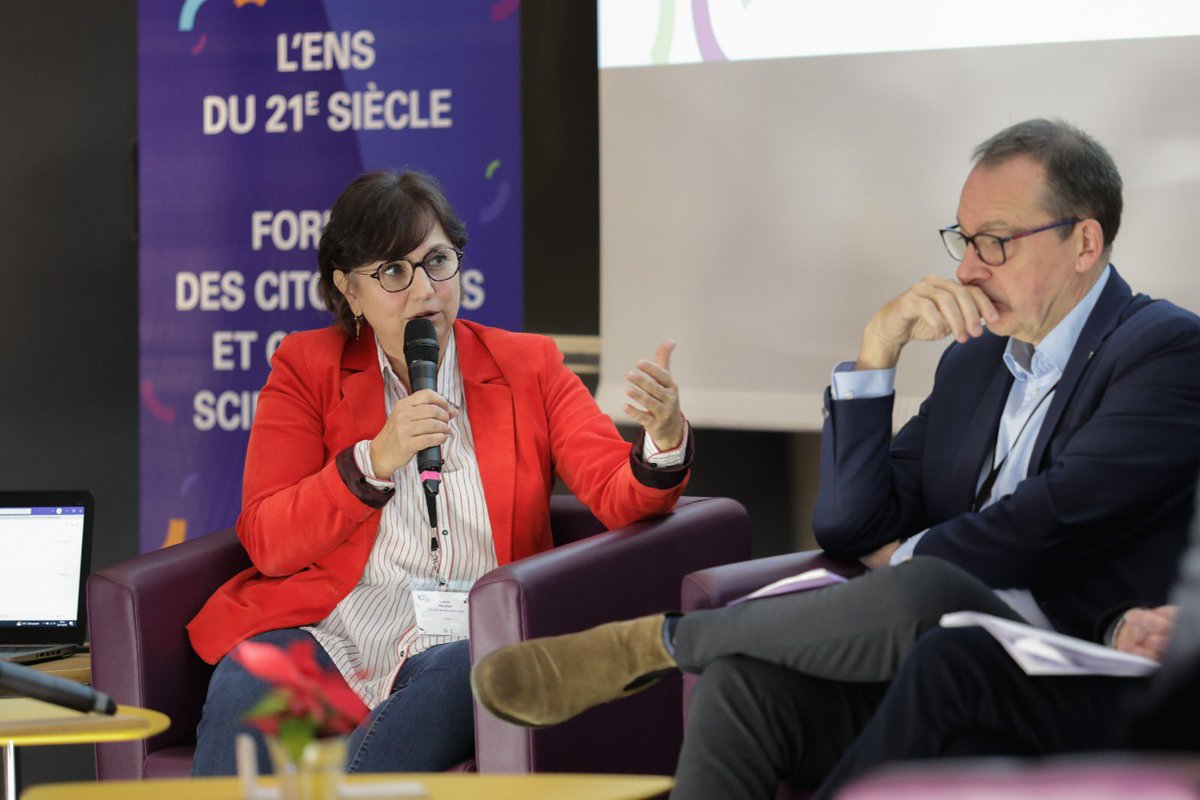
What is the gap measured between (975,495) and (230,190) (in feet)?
7.47

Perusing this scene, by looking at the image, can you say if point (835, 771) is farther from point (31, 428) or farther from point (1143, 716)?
point (31, 428)

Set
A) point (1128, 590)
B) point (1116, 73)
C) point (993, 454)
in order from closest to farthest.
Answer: point (1128, 590), point (993, 454), point (1116, 73)

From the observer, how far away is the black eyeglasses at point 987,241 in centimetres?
248

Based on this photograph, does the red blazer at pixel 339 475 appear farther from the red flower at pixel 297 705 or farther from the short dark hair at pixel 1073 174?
the red flower at pixel 297 705

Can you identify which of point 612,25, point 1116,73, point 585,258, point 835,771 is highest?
point 612,25

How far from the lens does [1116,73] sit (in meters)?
3.10

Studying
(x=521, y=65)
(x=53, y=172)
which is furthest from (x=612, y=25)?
(x=53, y=172)

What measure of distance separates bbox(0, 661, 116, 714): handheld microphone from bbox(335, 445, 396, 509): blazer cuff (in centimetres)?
99

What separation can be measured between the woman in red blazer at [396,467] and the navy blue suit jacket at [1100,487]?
56 cm

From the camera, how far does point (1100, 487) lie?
2.30 m

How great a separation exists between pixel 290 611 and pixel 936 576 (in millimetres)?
1321

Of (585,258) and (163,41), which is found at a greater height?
(163,41)

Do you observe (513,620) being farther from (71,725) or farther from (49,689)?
(49,689)

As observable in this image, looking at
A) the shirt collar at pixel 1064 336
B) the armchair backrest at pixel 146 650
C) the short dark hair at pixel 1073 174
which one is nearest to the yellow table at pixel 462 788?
the armchair backrest at pixel 146 650
